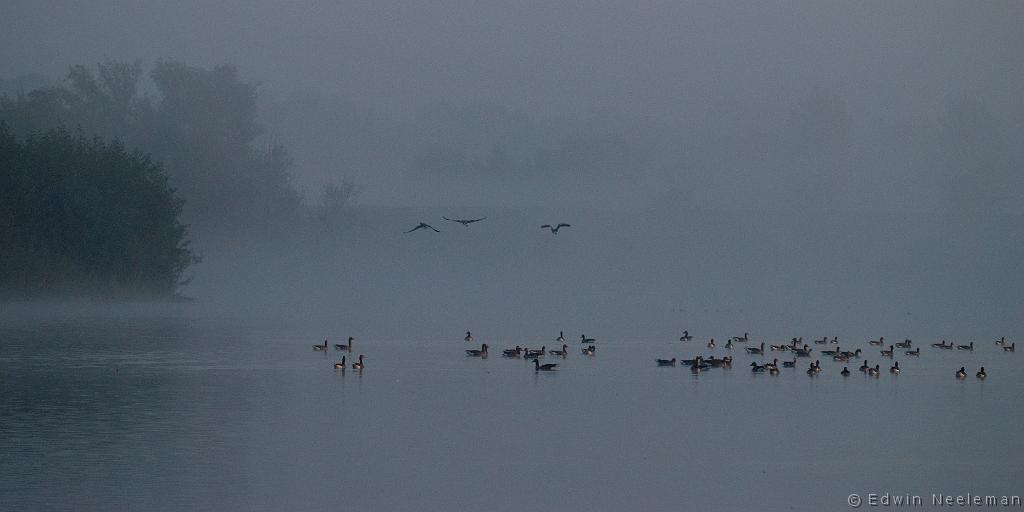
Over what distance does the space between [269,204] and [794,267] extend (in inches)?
2517

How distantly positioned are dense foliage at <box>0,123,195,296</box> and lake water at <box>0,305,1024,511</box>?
73.3 ft

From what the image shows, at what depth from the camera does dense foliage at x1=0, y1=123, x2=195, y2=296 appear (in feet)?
216

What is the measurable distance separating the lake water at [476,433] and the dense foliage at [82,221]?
2234cm

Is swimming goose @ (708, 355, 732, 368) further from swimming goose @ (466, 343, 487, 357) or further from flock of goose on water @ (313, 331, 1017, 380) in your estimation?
swimming goose @ (466, 343, 487, 357)

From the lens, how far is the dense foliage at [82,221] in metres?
65.9

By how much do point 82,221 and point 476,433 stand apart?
47.4 m

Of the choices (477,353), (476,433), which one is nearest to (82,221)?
(477,353)

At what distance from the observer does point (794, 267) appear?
5787 inches

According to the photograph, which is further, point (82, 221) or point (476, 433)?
point (82, 221)

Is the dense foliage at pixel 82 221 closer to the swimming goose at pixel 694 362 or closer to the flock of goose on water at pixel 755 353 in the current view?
the flock of goose on water at pixel 755 353

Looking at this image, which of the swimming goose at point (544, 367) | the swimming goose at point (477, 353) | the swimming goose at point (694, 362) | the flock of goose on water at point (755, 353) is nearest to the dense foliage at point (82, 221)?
the flock of goose on water at point (755, 353)

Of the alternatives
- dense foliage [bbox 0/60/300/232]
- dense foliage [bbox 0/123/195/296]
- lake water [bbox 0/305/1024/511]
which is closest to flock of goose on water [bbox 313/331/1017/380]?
lake water [bbox 0/305/1024/511]

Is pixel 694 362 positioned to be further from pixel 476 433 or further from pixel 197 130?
pixel 197 130

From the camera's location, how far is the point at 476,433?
2716 cm
